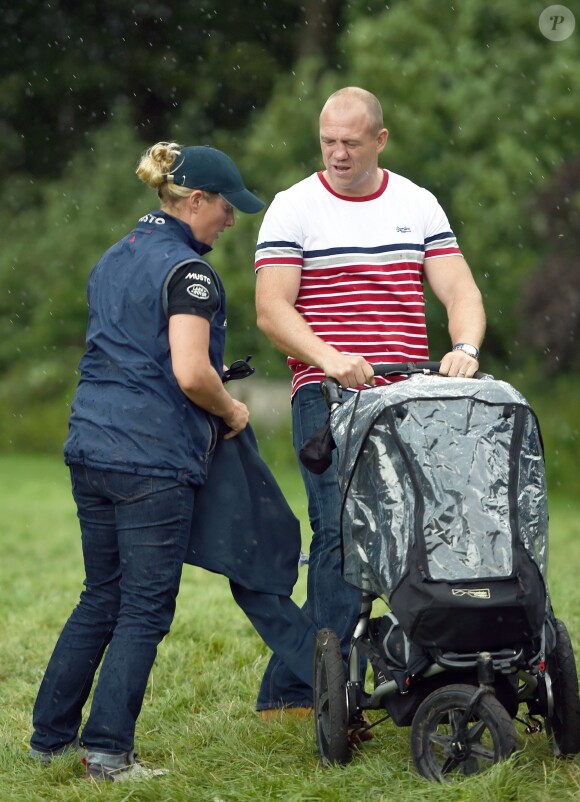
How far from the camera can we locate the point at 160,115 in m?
26.3

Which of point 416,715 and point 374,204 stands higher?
point 374,204

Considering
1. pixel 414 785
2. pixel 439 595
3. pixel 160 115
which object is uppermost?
pixel 160 115

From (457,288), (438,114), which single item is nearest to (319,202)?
(457,288)

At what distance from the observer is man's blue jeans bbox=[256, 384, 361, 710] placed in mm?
4691

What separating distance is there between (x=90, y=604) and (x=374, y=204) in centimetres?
167

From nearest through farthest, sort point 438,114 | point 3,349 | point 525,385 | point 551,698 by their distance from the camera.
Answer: point 551,698 → point 525,385 → point 438,114 → point 3,349

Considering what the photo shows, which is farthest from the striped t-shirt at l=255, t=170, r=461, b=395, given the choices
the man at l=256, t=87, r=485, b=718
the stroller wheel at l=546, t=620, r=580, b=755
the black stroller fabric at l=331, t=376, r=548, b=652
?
the stroller wheel at l=546, t=620, r=580, b=755

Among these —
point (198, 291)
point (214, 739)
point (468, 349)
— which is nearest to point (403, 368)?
point (468, 349)

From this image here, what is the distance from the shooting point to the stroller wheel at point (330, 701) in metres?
4.00

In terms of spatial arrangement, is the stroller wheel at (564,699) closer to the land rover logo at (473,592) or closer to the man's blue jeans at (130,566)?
the land rover logo at (473,592)

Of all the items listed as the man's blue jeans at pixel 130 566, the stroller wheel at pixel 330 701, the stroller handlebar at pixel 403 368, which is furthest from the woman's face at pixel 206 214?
the stroller wheel at pixel 330 701

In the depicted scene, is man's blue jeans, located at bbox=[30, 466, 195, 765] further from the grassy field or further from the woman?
the grassy field

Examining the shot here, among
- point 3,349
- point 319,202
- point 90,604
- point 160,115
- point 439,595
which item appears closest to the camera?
point 439,595

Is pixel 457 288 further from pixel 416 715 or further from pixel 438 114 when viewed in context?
pixel 438 114
